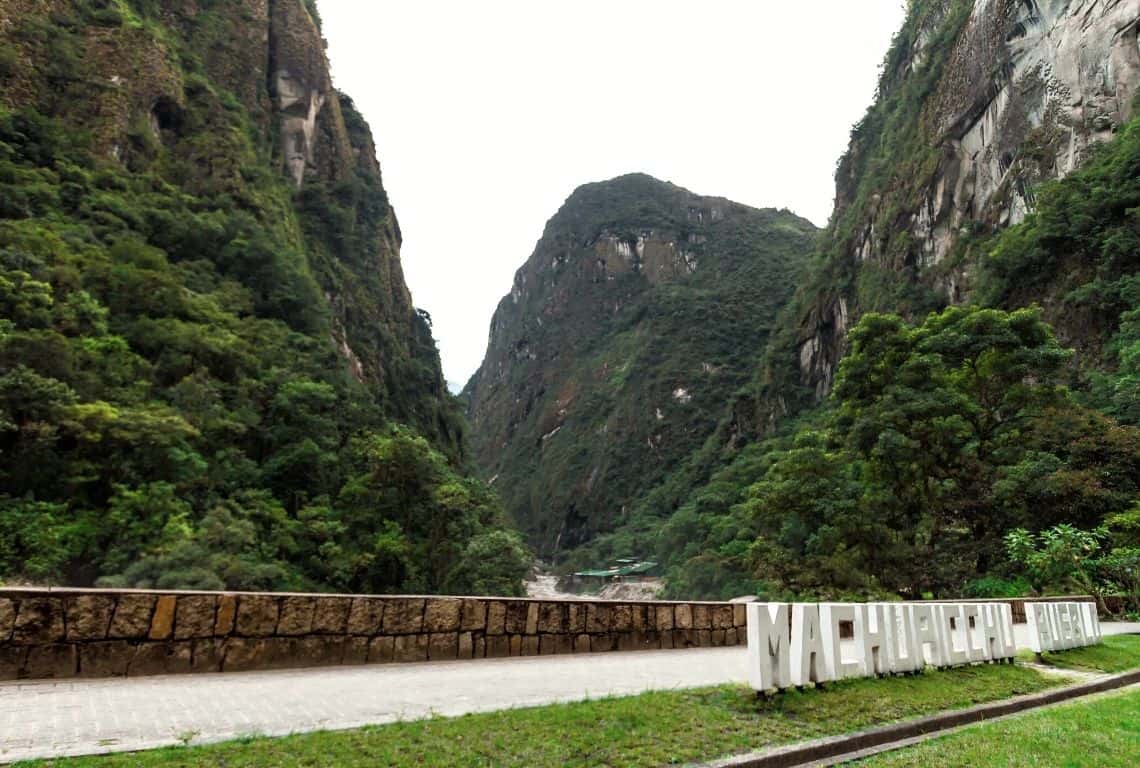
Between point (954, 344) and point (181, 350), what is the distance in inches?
1195

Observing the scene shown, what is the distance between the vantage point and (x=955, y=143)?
50094mm

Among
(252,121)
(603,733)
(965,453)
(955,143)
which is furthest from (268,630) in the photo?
(955,143)

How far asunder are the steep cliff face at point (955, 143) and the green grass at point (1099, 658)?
26145 mm

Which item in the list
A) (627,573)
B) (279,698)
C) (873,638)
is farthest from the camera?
(627,573)

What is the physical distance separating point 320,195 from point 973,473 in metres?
54.7

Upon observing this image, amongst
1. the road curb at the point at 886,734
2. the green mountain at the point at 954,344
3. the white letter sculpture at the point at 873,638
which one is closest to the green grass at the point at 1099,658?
the white letter sculpture at the point at 873,638

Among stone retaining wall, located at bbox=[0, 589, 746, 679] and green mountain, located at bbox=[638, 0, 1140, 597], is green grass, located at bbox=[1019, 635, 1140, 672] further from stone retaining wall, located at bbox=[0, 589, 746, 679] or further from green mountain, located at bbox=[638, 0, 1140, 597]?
Result: green mountain, located at bbox=[638, 0, 1140, 597]

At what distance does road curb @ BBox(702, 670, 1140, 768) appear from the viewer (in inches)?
165

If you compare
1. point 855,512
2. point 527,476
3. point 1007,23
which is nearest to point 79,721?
point 855,512

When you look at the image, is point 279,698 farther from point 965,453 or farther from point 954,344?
point 954,344

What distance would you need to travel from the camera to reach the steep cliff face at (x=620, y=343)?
115 metres

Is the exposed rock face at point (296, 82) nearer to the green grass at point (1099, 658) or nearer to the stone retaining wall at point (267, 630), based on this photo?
the stone retaining wall at point (267, 630)

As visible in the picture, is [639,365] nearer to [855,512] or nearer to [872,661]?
[855,512]

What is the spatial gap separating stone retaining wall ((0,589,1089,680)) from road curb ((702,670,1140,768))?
12.9 ft
